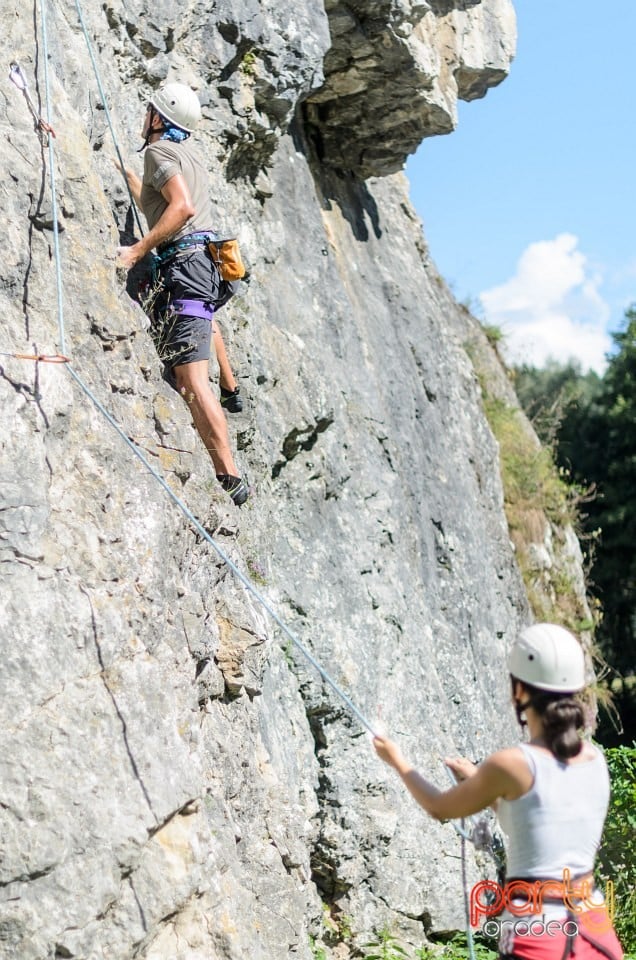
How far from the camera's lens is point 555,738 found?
10.8 ft

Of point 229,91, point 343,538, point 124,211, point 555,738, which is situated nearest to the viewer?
point 555,738

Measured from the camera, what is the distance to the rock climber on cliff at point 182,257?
244 inches

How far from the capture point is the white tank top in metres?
3.24

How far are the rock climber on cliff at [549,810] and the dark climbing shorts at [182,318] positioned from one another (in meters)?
3.49

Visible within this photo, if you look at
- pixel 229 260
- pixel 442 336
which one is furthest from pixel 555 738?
pixel 442 336

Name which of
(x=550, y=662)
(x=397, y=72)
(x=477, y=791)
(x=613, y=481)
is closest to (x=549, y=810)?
(x=477, y=791)

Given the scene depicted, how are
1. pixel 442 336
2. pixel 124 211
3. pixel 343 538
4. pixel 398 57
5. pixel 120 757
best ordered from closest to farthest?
pixel 120 757 → pixel 124 211 → pixel 343 538 → pixel 398 57 → pixel 442 336

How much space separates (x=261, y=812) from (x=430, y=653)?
4816mm

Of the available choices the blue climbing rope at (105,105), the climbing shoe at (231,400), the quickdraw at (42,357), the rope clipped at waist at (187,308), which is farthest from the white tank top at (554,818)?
the climbing shoe at (231,400)

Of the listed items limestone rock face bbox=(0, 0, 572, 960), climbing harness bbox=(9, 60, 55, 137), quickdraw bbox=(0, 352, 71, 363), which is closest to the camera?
limestone rock face bbox=(0, 0, 572, 960)

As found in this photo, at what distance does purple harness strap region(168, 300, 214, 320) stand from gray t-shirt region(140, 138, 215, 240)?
0.42 metres

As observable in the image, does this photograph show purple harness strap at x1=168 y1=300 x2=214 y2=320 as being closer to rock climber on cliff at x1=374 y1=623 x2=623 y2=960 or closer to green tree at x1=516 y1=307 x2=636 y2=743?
rock climber on cliff at x1=374 y1=623 x2=623 y2=960

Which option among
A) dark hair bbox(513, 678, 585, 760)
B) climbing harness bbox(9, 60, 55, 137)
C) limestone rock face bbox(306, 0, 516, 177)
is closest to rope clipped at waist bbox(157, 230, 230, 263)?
climbing harness bbox(9, 60, 55, 137)

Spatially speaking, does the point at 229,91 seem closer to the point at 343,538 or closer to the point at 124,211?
the point at 124,211
